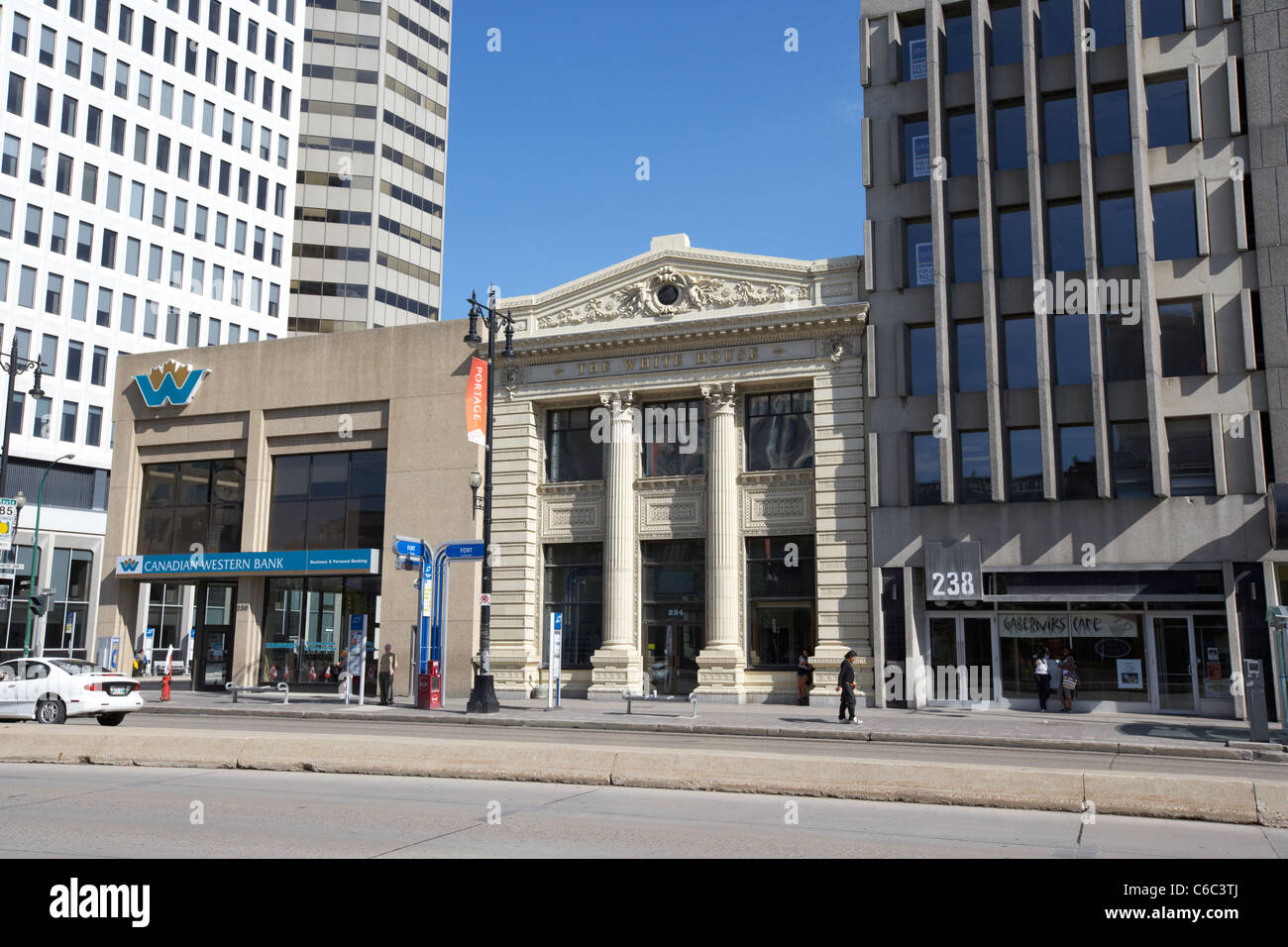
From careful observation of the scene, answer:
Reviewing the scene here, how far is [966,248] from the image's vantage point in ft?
103

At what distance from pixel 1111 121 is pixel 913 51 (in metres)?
6.44

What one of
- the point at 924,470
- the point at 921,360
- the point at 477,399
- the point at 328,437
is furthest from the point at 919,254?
the point at 328,437

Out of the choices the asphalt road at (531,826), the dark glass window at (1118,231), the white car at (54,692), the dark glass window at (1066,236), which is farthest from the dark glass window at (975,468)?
the white car at (54,692)

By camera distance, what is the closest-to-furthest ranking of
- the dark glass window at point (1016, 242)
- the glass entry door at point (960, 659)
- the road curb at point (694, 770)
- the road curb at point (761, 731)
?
the road curb at point (694, 770), the road curb at point (761, 731), the glass entry door at point (960, 659), the dark glass window at point (1016, 242)

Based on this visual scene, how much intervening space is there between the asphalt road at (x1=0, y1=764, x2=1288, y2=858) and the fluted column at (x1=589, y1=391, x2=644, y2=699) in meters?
20.1

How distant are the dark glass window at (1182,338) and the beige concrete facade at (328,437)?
20.9m

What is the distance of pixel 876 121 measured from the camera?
3275 centimetres

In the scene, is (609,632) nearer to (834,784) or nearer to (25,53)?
(834,784)

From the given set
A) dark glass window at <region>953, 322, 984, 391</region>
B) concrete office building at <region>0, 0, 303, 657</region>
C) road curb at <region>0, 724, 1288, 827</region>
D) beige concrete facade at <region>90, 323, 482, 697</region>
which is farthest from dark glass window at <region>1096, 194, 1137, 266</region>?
concrete office building at <region>0, 0, 303, 657</region>

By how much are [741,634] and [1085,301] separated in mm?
13631

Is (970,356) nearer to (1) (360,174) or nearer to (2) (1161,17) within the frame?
(2) (1161,17)

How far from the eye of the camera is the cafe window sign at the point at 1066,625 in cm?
2820

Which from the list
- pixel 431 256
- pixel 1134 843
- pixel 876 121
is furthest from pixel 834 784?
pixel 431 256

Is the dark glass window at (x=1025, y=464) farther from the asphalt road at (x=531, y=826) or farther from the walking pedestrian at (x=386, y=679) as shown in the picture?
the asphalt road at (x=531, y=826)
